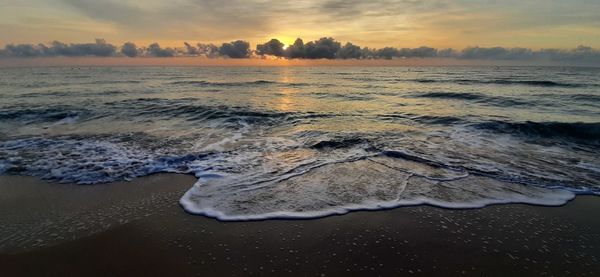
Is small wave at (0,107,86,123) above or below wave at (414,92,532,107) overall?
below

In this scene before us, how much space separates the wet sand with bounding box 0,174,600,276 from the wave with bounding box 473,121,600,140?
24.2 ft

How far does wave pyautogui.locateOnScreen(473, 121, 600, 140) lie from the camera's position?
40.1 ft

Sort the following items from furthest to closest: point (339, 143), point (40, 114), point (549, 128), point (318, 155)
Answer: point (40, 114), point (549, 128), point (339, 143), point (318, 155)

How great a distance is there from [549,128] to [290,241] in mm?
12932

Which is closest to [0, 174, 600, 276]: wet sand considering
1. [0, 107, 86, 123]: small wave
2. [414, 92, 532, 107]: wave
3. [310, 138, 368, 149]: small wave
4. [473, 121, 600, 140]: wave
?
[310, 138, 368, 149]: small wave

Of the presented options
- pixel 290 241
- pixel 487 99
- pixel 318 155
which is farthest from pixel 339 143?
pixel 487 99

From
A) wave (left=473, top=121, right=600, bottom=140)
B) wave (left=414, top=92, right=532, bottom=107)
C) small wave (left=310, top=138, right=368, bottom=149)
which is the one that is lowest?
small wave (left=310, top=138, right=368, bottom=149)

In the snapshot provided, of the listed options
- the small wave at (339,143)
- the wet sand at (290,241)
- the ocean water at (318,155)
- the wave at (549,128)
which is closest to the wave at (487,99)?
the ocean water at (318,155)

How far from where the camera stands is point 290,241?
181 inches

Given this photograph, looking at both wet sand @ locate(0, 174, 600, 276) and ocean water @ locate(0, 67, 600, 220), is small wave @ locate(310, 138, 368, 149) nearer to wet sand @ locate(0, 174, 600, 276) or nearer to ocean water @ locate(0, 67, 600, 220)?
ocean water @ locate(0, 67, 600, 220)

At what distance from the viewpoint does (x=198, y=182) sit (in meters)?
7.01

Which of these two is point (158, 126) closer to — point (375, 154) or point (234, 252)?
point (375, 154)

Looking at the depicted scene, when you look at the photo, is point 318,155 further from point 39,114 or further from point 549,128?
point 39,114

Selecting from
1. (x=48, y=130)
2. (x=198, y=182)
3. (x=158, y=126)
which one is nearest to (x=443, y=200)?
(x=198, y=182)
